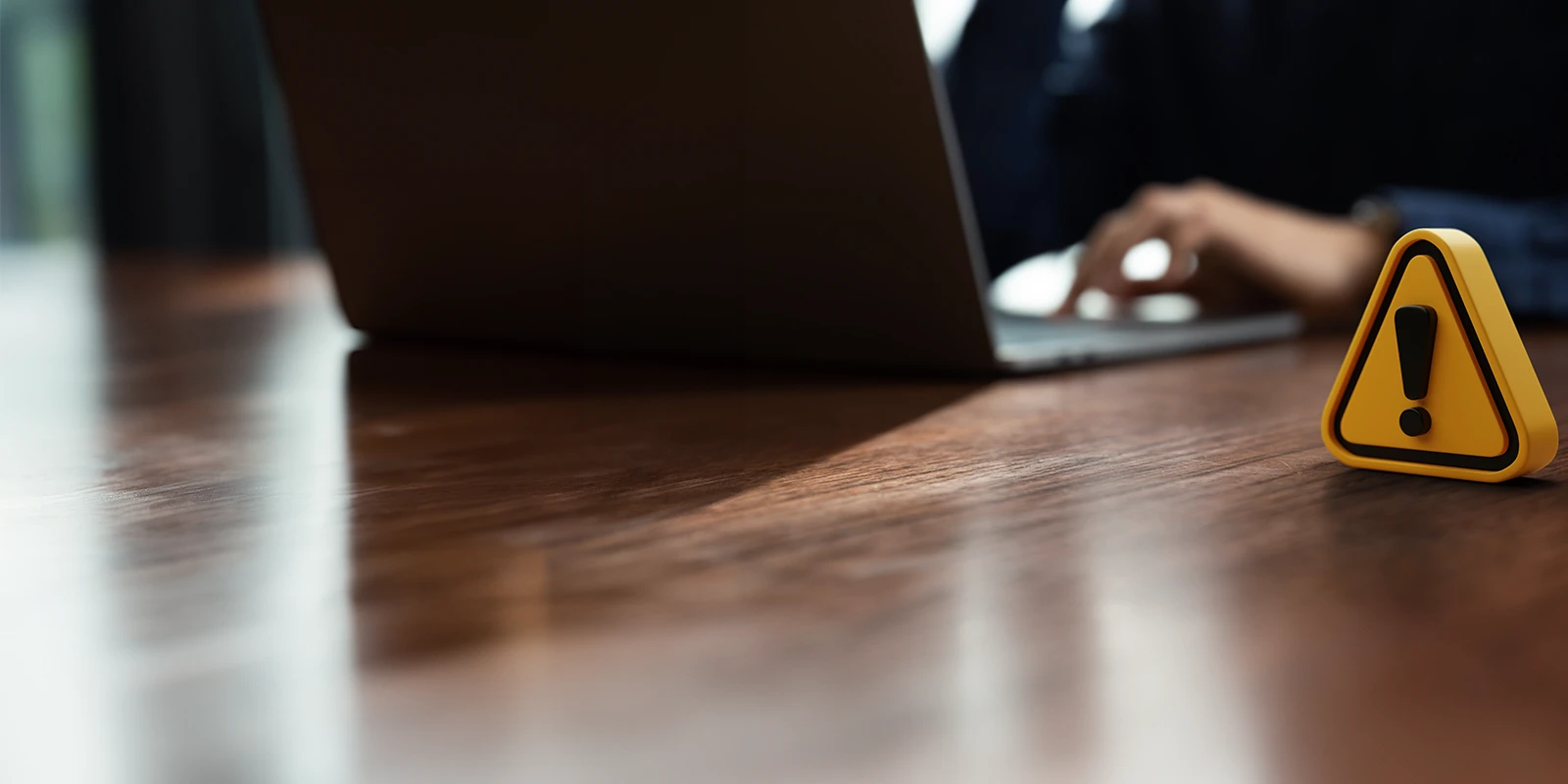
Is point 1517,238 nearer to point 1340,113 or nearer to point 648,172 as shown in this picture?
point 1340,113

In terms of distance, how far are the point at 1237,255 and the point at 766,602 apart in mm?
865

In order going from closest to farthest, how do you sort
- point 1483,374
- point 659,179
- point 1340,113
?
point 1483,374, point 659,179, point 1340,113

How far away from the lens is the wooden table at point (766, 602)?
212mm

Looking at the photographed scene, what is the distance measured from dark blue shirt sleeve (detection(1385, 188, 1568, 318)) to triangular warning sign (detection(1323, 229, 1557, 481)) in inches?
25.3

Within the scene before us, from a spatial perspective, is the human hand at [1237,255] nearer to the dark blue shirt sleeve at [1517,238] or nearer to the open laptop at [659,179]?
the dark blue shirt sleeve at [1517,238]

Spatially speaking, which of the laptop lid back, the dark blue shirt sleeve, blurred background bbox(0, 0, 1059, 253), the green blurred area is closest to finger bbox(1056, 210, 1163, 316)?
the dark blue shirt sleeve

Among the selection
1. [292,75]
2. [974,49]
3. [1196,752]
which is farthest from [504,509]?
[974,49]

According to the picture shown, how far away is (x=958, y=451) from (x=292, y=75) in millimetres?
512

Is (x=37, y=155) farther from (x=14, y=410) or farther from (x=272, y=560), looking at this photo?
(x=272, y=560)

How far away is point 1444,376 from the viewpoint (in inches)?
15.8

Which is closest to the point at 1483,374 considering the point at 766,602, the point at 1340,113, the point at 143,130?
the point at 766,602

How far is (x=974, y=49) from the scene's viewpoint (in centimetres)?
187

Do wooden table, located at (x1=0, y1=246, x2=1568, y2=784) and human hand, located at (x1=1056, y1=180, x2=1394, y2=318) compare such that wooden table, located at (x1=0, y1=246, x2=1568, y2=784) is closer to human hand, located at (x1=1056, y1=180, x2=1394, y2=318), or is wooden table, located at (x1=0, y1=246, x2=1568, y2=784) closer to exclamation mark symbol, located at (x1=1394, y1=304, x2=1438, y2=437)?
exclamation mark symbol, located at (x1=1394, y1=304, x2=1438, y2=437)

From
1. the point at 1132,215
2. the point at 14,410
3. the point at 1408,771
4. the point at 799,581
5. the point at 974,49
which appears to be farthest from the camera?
the point at 974,49
